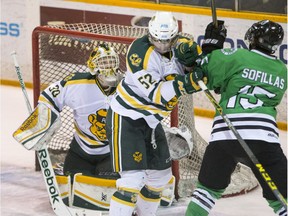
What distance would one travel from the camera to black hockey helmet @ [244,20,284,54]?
416cm

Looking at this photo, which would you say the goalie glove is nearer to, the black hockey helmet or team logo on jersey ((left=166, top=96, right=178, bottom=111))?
team logo on jersey ((left=166, top=96, right=178, bottom=111))

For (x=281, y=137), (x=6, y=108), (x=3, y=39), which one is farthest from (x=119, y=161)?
(x=3, y=39)

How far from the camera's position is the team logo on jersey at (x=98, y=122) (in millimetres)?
5094

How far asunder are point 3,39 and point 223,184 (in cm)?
428

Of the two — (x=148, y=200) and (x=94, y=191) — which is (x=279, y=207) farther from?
(x=94, y=191)

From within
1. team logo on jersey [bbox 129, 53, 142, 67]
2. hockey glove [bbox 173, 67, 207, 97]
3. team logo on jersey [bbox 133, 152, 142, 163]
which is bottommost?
team logo on jersey [bbox 133, 152, 142, 163]

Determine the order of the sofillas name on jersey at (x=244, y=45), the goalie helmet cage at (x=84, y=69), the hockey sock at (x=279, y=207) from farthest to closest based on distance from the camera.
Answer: the sofillas name on jersey at (x=244, y=45) < the goalie helmet cage at (x=84, y=69) < the hockey sock at (x=279, y=207)

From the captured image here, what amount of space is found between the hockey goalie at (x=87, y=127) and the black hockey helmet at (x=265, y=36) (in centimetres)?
87

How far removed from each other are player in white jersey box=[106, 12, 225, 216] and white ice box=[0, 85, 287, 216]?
2.13 feet

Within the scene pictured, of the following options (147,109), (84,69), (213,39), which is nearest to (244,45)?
(84,69)

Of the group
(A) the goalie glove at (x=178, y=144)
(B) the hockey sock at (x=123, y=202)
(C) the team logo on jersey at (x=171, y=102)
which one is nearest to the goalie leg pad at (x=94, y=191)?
(A) the goalie glove at (x=178, y=144)

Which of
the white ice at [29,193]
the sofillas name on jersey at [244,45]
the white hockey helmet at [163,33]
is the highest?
the white hockey helmet at [163,33]

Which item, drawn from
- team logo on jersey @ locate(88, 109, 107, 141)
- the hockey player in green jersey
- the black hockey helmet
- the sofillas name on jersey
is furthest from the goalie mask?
the sofillas name on jersey

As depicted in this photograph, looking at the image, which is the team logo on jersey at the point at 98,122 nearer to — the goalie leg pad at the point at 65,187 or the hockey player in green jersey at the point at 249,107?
the goalie leg pad at the point at 65,187
